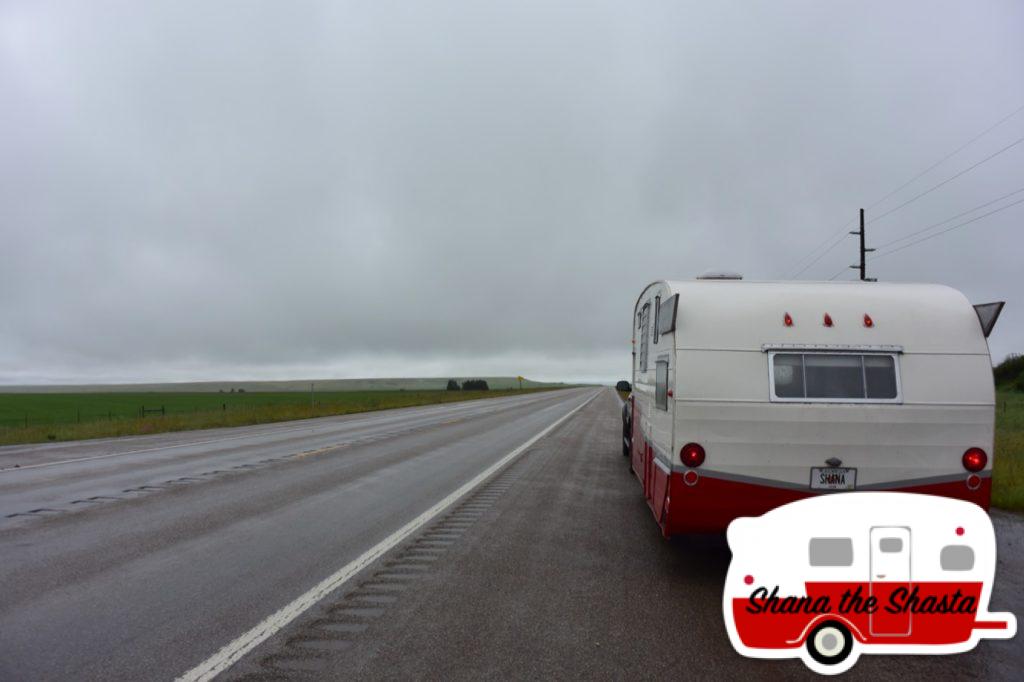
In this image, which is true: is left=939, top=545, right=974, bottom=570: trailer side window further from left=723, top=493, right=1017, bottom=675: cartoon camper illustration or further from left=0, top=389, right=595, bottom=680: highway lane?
left=0, top=389, right=595, bottom=680: highway lane

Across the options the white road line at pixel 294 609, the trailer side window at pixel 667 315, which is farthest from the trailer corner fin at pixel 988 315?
the white road line at pixel 294 609

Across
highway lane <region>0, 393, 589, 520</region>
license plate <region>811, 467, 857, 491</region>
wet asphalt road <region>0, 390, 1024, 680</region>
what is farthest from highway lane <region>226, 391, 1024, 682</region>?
highway lane <region>0, 393, 589, 520</region>

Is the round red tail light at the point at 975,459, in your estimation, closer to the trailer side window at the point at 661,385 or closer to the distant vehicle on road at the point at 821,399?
the distant vehicle on road at the point at 821,399

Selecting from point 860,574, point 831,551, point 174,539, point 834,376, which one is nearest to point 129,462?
point 174,539

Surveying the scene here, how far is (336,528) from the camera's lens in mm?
8008

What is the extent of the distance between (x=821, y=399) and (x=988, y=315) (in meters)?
1.84

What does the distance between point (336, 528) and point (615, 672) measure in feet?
15.4

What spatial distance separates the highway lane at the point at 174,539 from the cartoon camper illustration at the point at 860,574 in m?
3.56

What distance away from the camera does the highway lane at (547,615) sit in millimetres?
4277

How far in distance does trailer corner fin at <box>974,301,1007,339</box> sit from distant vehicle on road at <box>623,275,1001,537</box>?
0.02m

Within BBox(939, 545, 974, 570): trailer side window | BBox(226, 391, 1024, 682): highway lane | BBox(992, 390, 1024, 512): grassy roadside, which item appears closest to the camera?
BBox(939, 545, 974, 570): trailer side window

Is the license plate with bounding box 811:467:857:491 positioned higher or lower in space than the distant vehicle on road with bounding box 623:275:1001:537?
lower

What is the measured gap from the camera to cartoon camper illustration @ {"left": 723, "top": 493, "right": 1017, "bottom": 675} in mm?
3932

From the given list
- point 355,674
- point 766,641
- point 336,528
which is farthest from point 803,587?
point 336,528
